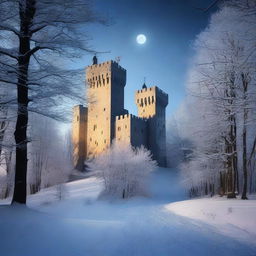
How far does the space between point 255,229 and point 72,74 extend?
643 centimetres

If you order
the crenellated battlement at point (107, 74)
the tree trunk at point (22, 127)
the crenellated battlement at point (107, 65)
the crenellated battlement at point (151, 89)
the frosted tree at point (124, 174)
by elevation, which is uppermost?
the crenellated battlement at point (107, 65)

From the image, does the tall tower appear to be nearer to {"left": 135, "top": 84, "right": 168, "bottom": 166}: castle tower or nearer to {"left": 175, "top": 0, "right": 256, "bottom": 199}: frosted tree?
{"left": 135, "top": 84, "right": 168, "bottom": 166}: castle tower

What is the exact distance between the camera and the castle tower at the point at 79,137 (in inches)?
1615

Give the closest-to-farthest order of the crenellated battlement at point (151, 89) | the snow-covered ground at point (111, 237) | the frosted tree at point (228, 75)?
the snow-covered ground at point (111, 237) < the frosted tree at point (228, 75) < the crenellated battlement at point (151, 89)

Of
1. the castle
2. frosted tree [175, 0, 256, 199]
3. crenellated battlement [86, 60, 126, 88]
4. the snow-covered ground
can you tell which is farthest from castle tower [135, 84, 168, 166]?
the snow-covered ground

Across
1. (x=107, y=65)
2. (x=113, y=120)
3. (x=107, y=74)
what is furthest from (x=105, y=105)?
(x=107, y=65)

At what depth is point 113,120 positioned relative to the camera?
40.2 m

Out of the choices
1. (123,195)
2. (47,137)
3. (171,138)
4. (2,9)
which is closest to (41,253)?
(2,9)

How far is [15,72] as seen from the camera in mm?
5723

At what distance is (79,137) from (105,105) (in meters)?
7.29

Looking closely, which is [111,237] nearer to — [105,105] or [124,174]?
[124,174]

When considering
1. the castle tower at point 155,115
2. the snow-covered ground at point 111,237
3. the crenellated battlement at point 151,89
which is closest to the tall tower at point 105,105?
the castle tower at point 155,115

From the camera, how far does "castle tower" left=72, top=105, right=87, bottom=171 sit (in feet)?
135

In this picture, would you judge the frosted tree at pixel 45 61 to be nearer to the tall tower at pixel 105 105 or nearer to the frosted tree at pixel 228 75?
the frosted tree at pixel 228 75
